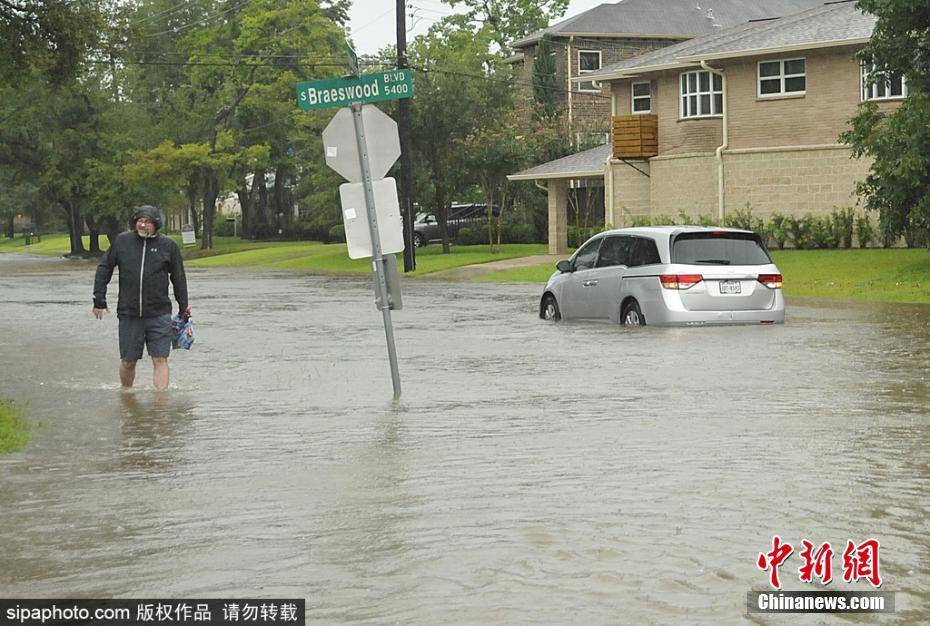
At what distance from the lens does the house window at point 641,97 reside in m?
51.0

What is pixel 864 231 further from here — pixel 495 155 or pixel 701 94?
pixel 495 155

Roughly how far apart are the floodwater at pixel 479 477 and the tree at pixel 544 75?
55596 millimetres

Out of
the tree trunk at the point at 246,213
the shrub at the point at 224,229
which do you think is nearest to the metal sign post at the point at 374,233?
the tree trunk at the point at 246,213

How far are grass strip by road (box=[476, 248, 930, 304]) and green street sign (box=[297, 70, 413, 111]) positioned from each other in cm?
1768

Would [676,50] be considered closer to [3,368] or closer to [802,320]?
[802,320]

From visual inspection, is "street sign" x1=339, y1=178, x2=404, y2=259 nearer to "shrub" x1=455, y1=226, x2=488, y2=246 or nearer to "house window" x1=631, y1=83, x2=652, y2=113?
"house window" x1=631, y1=83, x2=652, y2=113

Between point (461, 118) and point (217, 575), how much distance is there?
5306 centimetres

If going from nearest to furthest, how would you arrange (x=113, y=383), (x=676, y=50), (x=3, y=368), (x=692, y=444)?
(x=692, y=444)
(x=113, y=383)
(x=3, y=368)
(x=676, y=50)

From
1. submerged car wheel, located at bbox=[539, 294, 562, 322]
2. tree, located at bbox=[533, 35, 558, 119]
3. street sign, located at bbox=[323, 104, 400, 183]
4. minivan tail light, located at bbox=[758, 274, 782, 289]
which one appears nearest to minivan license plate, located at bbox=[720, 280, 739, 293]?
minivan tail light, located at bbox=[758, 274, 782, 289]

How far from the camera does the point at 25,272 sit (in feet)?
190

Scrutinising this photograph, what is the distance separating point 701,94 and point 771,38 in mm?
3163

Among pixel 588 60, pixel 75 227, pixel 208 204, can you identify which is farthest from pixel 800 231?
pixel 75 227

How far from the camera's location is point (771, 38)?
4581 cm

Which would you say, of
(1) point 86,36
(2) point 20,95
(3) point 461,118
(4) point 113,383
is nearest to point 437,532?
(4) point 113,383
